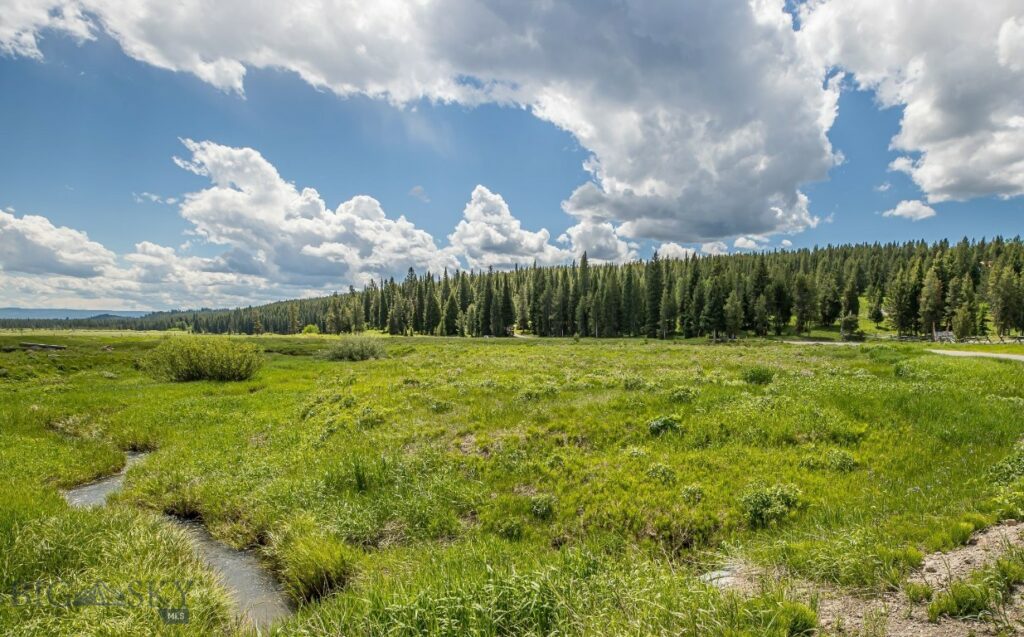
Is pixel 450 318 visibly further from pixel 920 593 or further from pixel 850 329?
pixel 920 593

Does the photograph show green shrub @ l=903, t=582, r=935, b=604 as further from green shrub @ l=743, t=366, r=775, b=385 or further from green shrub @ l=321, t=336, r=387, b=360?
green shrub @ l=321, t=336, r=387, b=360

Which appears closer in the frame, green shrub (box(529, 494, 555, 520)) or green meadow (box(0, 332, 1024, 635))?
green meadow (box(0, 332, 1024, 635))

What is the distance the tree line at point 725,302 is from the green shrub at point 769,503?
86.1 m

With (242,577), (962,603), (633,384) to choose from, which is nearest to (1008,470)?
(962,603)

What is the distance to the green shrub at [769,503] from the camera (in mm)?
8602

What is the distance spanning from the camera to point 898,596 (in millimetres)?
5199

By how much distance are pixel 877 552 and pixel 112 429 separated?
27954mm

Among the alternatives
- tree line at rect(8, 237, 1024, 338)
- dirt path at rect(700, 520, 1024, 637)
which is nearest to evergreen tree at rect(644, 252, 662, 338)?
tree line at rect(8, 237, 1024, 338)

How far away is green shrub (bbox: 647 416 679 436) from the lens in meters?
13.0

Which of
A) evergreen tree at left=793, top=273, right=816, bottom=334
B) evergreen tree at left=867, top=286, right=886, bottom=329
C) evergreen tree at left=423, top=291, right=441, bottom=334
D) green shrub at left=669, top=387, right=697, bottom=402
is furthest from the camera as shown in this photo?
evergreen tree at left=423, top=291, right=441, bottom=334

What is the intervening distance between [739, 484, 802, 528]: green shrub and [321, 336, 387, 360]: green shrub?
46330 millimetres

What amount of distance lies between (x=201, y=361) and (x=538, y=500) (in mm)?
35912

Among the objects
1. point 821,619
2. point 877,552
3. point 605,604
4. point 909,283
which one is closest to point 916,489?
point 877,552

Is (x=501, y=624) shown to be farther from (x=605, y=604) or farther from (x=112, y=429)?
(x=112, y=429)
